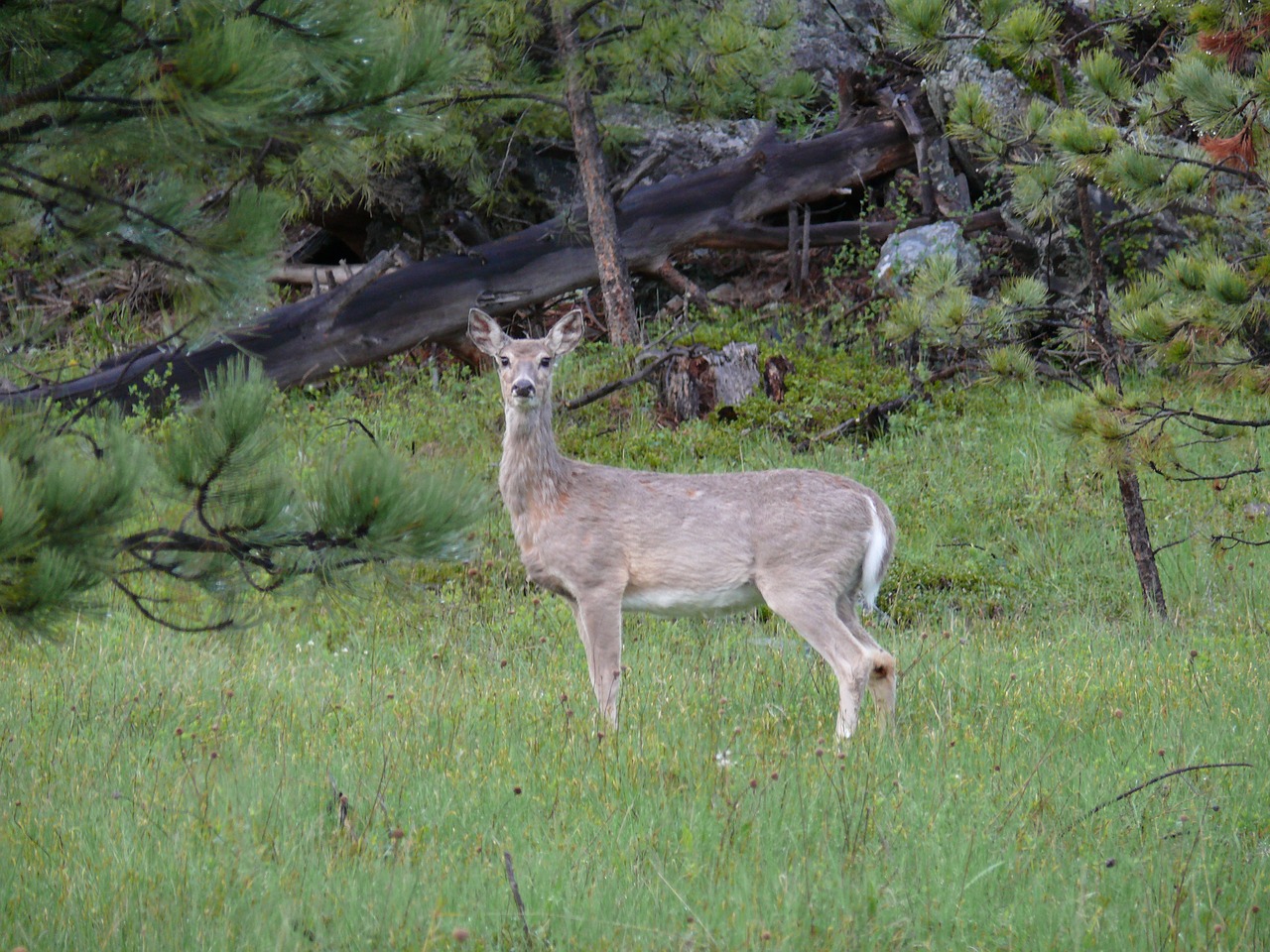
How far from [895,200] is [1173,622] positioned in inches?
311

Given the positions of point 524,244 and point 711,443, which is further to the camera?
point 524,244

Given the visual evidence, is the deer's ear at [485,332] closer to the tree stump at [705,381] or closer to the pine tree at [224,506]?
the pine tree at [224,506]

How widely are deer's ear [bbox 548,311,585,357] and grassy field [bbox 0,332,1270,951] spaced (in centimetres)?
175

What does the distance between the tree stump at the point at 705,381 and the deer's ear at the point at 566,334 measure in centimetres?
472

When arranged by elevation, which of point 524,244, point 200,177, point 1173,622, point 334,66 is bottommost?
point 1173,622

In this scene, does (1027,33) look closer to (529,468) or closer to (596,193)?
(529,468)

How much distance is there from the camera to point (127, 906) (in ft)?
12.5

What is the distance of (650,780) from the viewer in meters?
4.96

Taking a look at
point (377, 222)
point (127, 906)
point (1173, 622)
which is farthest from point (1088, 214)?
point (377, 222)

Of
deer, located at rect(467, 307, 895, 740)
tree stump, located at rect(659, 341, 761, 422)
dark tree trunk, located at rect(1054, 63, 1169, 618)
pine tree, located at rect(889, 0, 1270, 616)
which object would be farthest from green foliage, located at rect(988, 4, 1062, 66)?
tree stump, located at rect(659, 341, 761, 422)

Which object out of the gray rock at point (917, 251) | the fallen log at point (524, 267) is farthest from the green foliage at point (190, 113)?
the gray rock at point (917, 251)

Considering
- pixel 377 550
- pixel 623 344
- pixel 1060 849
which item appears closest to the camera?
pixel 377 550

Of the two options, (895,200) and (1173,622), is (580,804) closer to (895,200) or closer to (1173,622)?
(1173,622)

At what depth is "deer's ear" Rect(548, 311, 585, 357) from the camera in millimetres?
7422
